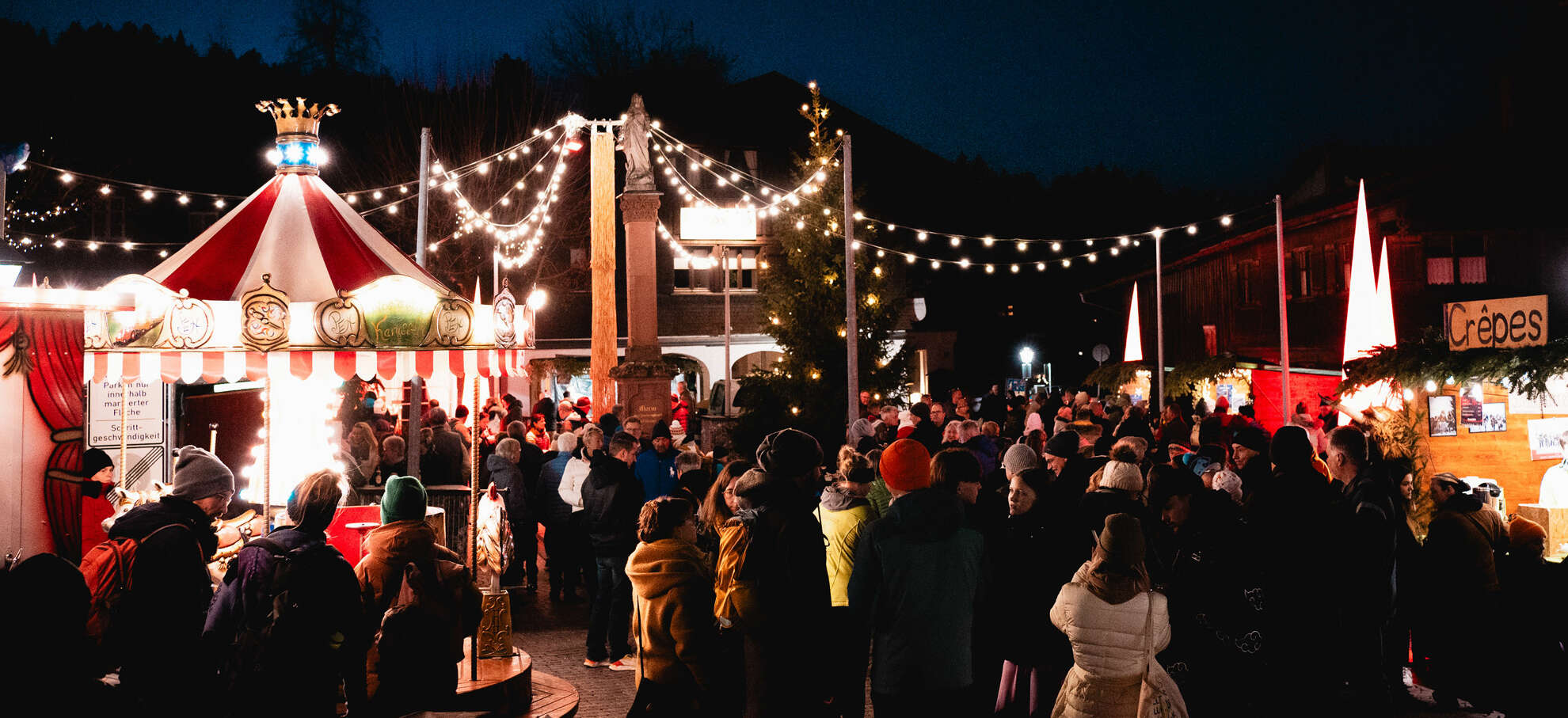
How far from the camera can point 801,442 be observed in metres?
4.93

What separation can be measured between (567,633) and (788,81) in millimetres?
28998

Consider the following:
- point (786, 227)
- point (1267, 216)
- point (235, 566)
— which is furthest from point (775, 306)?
point (235, 566)

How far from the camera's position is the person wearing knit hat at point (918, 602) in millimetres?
4656

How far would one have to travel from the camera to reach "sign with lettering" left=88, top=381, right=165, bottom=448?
10.2 meters

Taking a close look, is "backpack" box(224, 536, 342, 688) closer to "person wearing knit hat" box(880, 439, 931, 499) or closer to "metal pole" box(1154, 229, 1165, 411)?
"person wearing knit hat" box(880, 439, 931, 499)

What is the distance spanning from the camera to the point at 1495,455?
10.1m

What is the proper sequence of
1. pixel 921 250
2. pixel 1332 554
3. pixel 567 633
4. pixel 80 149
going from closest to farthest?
1. pixel 1332 554
2. pixel 567 633
3. pixel 80 149
4. pixel 921 250

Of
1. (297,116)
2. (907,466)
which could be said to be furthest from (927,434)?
(297,116)

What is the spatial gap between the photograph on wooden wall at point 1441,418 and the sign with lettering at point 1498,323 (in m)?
0.58

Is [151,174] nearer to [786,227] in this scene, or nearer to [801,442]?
[786,227]

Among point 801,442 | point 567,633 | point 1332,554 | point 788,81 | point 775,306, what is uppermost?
point 788,81

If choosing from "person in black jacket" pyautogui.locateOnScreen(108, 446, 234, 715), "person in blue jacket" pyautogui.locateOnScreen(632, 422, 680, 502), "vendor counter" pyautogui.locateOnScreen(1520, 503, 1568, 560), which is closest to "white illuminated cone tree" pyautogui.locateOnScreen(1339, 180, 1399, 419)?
"vendor counter" pyautogui.locateOnScreen(1520, 503, 1568, 560)

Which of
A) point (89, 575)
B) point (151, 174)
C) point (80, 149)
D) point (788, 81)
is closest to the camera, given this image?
point (89, 575)

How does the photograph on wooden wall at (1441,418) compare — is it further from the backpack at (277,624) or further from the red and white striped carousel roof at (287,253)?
the backpack at (277,624)
